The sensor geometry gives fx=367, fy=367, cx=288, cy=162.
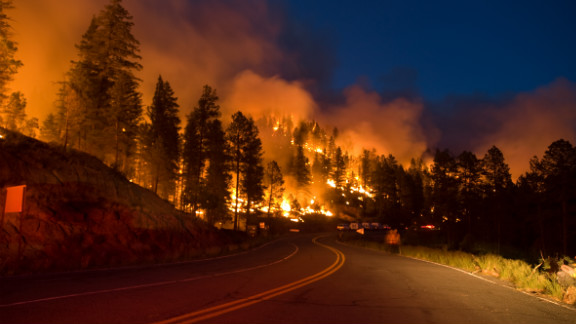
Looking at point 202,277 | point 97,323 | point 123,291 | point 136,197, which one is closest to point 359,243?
point 136,197

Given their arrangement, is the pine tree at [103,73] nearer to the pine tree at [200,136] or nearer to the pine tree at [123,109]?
the pine tree at [123,109]

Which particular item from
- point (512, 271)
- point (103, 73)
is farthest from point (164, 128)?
point (512, 271)

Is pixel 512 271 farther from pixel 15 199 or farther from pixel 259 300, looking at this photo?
pixel 15 199

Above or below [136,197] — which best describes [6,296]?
below

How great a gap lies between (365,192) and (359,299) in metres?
119

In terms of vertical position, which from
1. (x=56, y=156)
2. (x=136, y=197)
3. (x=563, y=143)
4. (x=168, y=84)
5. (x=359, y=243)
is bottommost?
(x=359, y=243)

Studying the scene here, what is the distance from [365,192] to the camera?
12512 cm

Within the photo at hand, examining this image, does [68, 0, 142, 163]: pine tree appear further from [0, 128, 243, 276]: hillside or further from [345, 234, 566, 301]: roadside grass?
[345, 234, 566, 301]: roadside grass

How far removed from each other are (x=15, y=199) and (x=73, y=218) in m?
5.07

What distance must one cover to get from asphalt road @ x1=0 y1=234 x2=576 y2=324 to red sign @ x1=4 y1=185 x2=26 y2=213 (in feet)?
9.89

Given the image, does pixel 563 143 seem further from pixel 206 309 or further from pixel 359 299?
pixel 206 309

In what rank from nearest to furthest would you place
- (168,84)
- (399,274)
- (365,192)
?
(399,274) → (168,84) → (365,192)

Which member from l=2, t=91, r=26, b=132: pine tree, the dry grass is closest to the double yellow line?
the dry grass

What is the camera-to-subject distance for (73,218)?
59.5 ft
